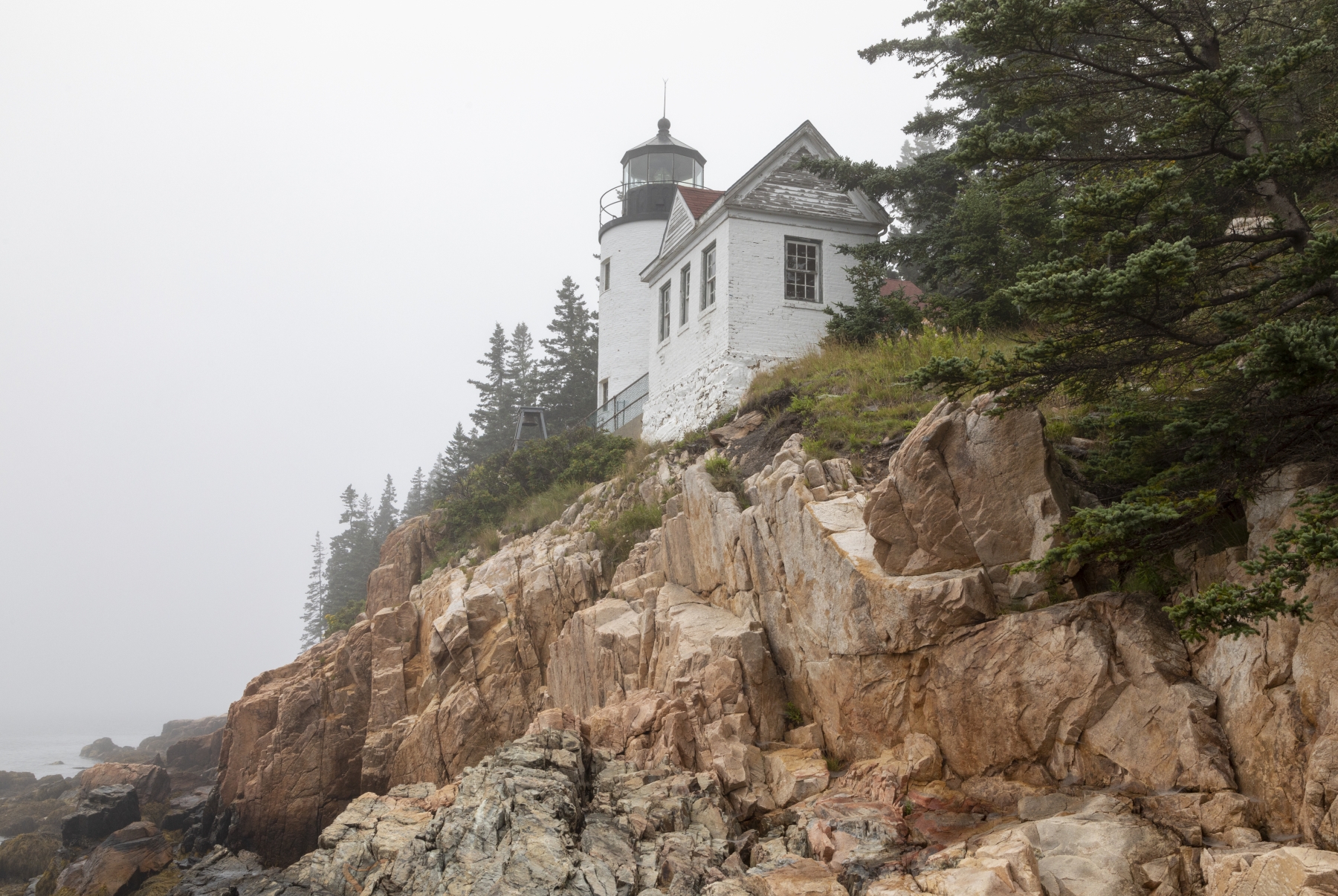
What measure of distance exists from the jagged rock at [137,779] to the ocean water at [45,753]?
62.8ft

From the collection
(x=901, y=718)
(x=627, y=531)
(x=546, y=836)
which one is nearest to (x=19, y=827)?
(x=627, y=531)

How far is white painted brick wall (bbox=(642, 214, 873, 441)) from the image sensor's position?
846 inches

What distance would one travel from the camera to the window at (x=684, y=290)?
24.0m

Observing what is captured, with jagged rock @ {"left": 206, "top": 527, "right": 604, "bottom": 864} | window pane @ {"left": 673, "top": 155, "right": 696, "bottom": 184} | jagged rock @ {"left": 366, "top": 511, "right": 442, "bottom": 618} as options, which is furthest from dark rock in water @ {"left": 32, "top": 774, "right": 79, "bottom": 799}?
window pane @ {"left": 673, "top": 155, "right": 696, "bottom": 184}

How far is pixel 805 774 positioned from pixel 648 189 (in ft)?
85.3

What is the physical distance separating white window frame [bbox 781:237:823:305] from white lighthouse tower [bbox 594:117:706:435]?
7.83 meters

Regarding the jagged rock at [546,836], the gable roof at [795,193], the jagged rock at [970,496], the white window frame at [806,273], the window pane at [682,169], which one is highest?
the window pane at [682,169]

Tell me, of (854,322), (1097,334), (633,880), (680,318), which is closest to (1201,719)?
(1097,334)

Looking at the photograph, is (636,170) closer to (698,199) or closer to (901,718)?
(698,199)

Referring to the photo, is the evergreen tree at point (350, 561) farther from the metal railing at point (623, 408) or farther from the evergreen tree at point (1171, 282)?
the evergreen tree at point (1171, 282)

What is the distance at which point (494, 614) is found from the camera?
18.8 metres

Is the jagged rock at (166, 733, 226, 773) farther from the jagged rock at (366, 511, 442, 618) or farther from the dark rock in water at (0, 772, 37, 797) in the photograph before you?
the jagged rock at (366, 511, 442, 618)

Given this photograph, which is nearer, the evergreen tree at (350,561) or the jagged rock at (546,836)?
the jagged rock at (546,836)

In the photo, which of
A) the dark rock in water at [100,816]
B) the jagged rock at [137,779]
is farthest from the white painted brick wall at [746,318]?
the jagged rock at [137,779]
